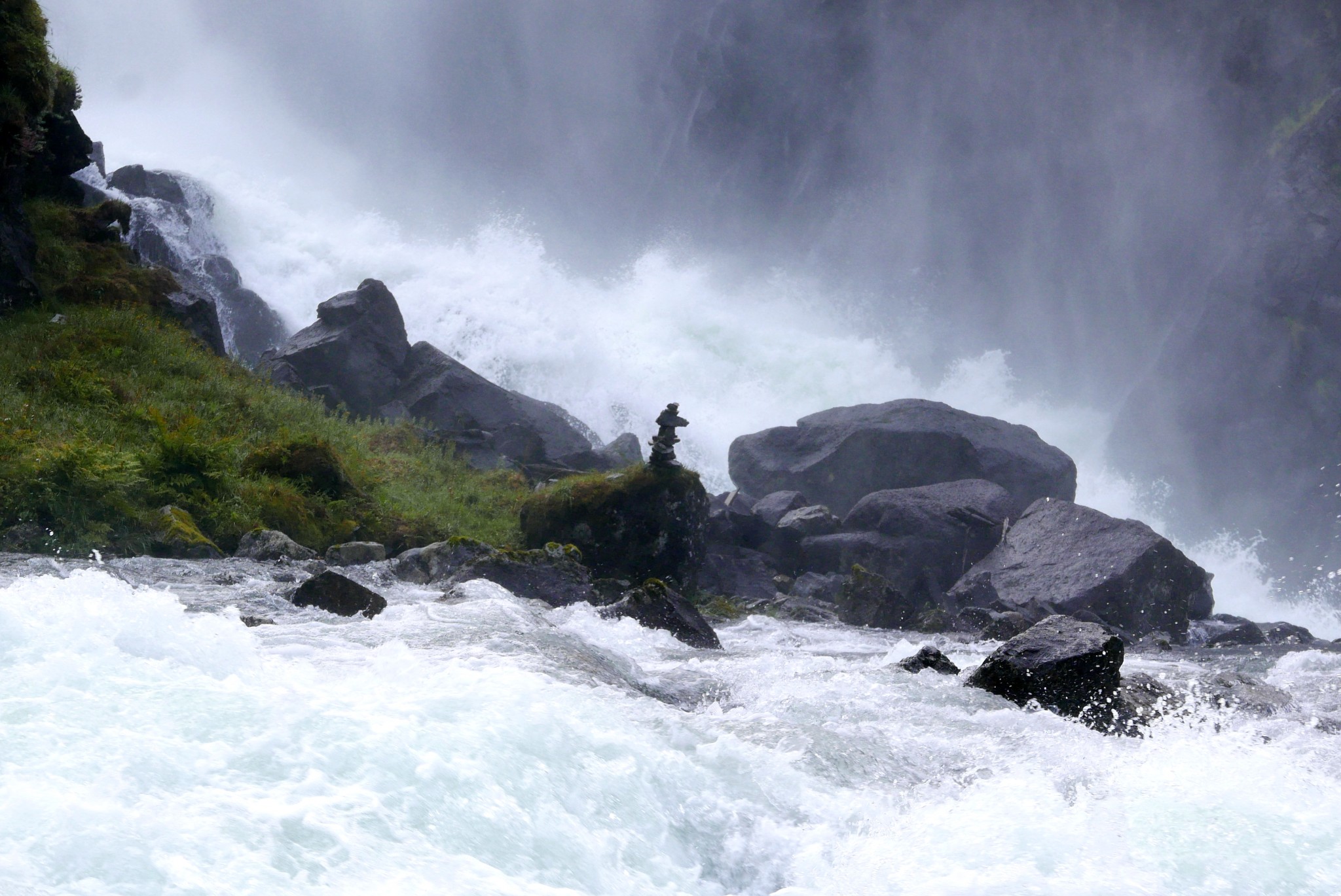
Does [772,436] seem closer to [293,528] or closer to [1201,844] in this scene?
[293,528]

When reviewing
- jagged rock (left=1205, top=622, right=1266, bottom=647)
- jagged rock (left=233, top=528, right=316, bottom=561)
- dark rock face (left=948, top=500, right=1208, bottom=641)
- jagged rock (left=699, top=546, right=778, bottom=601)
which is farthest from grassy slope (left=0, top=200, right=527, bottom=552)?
jagged rock (left=1205, top=622, right=1266, bottom=647)

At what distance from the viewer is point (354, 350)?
74.7ft

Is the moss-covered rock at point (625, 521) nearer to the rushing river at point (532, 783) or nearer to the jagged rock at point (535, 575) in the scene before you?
the jagged rock at point (535, 575)

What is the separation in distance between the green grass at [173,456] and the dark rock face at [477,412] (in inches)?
161

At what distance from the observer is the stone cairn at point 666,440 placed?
53.9ft

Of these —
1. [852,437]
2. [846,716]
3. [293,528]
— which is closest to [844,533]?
[852,437]

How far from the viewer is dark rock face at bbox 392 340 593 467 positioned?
22.6 metres

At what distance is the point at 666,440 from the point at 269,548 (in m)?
7.49

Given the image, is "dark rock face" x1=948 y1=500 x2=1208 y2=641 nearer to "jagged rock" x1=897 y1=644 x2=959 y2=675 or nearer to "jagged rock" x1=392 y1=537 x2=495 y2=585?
"jagged rock" x1=897 y1=644 x2=959 y2=675

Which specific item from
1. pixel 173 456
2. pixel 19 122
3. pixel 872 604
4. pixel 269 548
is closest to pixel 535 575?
pixel 269 548

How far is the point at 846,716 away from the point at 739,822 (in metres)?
2.08

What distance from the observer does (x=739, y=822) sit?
4039 mm

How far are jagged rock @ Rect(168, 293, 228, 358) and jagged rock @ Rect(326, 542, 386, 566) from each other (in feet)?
25.9

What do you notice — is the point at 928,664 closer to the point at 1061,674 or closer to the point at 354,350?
the point at 1061,674
